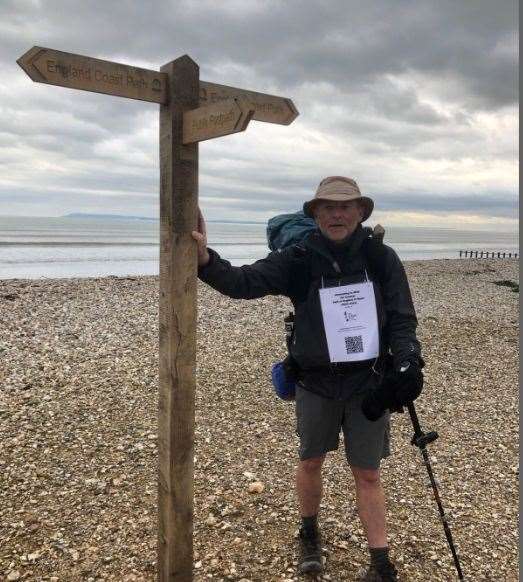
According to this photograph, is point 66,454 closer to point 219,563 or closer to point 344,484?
point 219,563

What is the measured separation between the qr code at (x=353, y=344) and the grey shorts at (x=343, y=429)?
309 mm

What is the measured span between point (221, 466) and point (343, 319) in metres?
2.89

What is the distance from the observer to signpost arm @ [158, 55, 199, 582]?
9.70 feet

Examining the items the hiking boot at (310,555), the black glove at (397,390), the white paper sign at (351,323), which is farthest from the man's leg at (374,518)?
the white paper sign at (351,323)

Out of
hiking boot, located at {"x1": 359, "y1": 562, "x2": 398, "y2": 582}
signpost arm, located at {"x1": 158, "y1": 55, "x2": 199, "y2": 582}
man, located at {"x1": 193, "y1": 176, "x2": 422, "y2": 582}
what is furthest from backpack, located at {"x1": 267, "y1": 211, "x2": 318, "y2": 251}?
hiking boot, located at {"x1": 359, "y1": 562, "x2": 398, "y2": 582}

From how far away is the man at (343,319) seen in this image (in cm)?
343

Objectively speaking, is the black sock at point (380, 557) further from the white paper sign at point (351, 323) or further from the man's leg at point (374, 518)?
the white paper sign at point (351, 323)

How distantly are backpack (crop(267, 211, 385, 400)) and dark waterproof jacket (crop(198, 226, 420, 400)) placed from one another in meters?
0.01

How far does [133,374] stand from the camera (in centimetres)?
858

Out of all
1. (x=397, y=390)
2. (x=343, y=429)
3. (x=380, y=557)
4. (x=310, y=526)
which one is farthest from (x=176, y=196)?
(x=380, y=557)

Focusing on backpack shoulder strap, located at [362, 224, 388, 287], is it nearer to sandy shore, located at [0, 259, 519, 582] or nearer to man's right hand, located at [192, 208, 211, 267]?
man's right hand, located at [192, 208, 211, 267]

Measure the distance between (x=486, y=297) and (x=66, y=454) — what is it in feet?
55.4

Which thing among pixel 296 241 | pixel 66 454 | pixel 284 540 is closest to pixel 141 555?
pixel 284 540

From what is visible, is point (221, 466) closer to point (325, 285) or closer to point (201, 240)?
point (325, 285)
